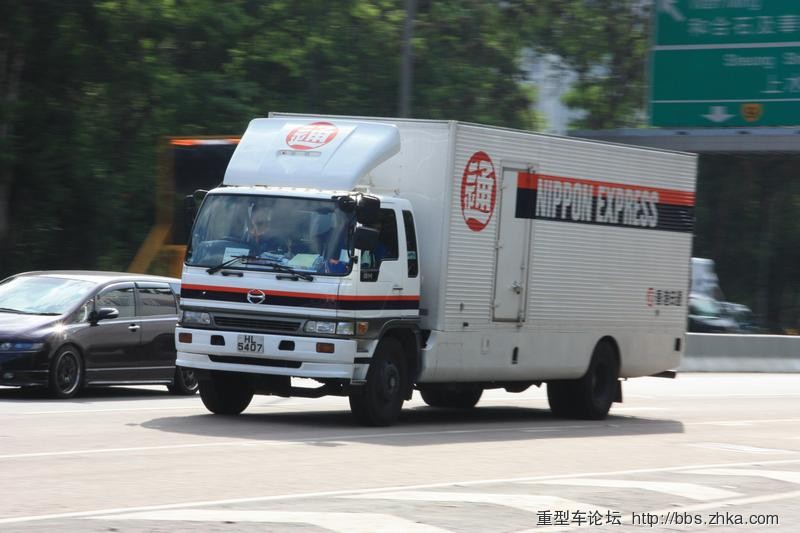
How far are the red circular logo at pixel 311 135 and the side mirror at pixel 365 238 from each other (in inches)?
48.7

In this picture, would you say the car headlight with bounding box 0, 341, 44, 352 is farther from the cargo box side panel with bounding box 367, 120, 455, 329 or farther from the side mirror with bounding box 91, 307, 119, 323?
the cargo box side panel with bounding box 367, 120, 455, 329

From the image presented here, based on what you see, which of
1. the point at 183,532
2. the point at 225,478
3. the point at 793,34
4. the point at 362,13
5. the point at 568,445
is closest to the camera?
the point at 183,532

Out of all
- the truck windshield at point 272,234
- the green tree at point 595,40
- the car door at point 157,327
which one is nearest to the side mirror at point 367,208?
the truck windshield at point 272,234

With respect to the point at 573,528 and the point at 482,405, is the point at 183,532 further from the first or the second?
the point at 482,405

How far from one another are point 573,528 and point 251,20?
33.3 meters

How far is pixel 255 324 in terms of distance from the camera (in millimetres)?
13797

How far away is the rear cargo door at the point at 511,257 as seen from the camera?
1556 centimetres

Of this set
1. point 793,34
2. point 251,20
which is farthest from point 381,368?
point 251,20

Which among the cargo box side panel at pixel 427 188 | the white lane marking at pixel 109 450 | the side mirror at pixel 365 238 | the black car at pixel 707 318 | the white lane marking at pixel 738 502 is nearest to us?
the white lane marking at pixel 738 502

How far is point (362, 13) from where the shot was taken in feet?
142

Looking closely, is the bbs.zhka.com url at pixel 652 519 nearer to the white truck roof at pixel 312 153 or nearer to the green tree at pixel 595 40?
the white truck roof at pixel 312 153

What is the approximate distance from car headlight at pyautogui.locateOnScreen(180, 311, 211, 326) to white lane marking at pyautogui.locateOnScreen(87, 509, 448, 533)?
5.52m

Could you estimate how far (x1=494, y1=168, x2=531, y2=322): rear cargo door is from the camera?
1556 cm

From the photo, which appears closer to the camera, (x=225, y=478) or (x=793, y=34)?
(x=225, y=478)
